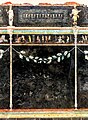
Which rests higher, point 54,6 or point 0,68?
point 54,6

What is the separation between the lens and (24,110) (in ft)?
30.3

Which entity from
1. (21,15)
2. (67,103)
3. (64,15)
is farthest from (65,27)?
(67,103)

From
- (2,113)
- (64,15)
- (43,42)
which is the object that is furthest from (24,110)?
(64,15)

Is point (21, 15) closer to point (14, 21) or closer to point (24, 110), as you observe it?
point (14, 21)

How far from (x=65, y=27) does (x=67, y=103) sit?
161 cm

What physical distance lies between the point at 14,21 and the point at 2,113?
76.8 inches

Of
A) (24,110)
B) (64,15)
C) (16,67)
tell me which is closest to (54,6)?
(64,15)

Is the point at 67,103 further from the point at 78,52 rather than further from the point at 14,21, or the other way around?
the point at 14,21

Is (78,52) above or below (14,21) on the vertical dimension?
below

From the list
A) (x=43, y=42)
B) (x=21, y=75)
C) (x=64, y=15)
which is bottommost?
(x=21, y=75)

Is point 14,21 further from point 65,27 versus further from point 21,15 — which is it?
point 65,27

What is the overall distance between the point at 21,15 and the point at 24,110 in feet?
6.57

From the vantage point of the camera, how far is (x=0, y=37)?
30.7 feet

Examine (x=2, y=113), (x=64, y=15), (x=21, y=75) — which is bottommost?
(x=2, y=113)
